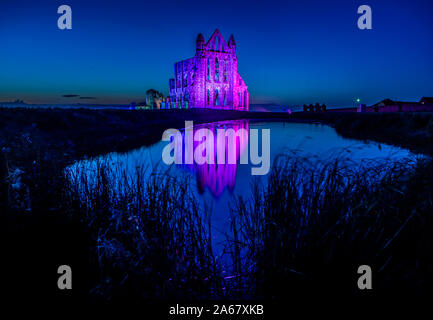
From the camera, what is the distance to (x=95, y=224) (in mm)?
3422

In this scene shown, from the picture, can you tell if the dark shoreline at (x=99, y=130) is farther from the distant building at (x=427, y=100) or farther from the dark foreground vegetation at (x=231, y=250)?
the distant building at (x=427, y=100)

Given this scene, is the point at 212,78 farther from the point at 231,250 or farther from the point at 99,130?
the point at 231,250

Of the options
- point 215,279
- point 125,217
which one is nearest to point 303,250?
point 215,279

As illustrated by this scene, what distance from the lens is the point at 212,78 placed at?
5588 centimetres

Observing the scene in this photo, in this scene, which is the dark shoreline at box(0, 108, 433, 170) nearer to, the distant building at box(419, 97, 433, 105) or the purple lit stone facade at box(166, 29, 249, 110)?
the purple lit stone facade at box(166, 29, 249, 110)

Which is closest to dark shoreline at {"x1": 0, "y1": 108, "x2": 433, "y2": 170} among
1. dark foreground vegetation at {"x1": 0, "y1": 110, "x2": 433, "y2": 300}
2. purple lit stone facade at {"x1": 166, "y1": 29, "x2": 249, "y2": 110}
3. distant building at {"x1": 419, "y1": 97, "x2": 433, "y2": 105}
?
dark foreground vegetation at {"x1": 0, "y1": 110, "x2": 433, "y2": 300}

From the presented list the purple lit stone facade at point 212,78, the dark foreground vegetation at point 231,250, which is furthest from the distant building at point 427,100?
the dark foreground vegetation at point 231,250

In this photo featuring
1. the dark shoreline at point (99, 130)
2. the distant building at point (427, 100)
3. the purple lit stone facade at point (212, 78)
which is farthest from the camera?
the purple lit stone facade at point (212, 78)

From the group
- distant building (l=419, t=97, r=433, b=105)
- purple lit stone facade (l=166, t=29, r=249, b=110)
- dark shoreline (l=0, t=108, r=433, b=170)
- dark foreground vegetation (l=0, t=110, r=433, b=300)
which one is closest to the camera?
dark foreground vegetation (l=0, t=110, r=433, b=300)

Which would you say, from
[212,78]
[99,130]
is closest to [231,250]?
[99,130]

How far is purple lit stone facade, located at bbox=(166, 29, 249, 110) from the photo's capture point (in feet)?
182

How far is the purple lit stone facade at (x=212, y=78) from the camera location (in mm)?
55328
